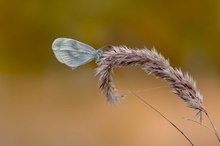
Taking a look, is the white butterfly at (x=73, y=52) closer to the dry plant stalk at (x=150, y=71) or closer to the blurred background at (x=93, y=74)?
the dry plant stalk at (x=150, y=71)

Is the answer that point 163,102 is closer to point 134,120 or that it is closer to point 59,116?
point 134,120

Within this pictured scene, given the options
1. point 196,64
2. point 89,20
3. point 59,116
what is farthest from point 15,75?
point 196,64

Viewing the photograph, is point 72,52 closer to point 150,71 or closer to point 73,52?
point 73,52

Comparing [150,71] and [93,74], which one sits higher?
[93,74]

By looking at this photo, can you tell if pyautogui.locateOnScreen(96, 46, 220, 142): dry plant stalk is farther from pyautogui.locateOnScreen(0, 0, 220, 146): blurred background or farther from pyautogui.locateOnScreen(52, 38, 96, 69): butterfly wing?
pyautogui.locateOnScreen(0, 0, 220, 146): blurred background

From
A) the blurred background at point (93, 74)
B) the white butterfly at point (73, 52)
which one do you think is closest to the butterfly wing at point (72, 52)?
the white butterfly at point (73, 52)

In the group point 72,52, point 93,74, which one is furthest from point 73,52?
point 93,74

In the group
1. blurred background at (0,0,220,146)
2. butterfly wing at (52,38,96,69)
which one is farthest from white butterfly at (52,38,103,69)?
blurred background at (0,0,220,146)

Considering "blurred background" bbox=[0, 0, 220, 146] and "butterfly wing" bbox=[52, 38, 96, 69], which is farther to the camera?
"blurred background" bbox=[0, 0, 220, 146]
